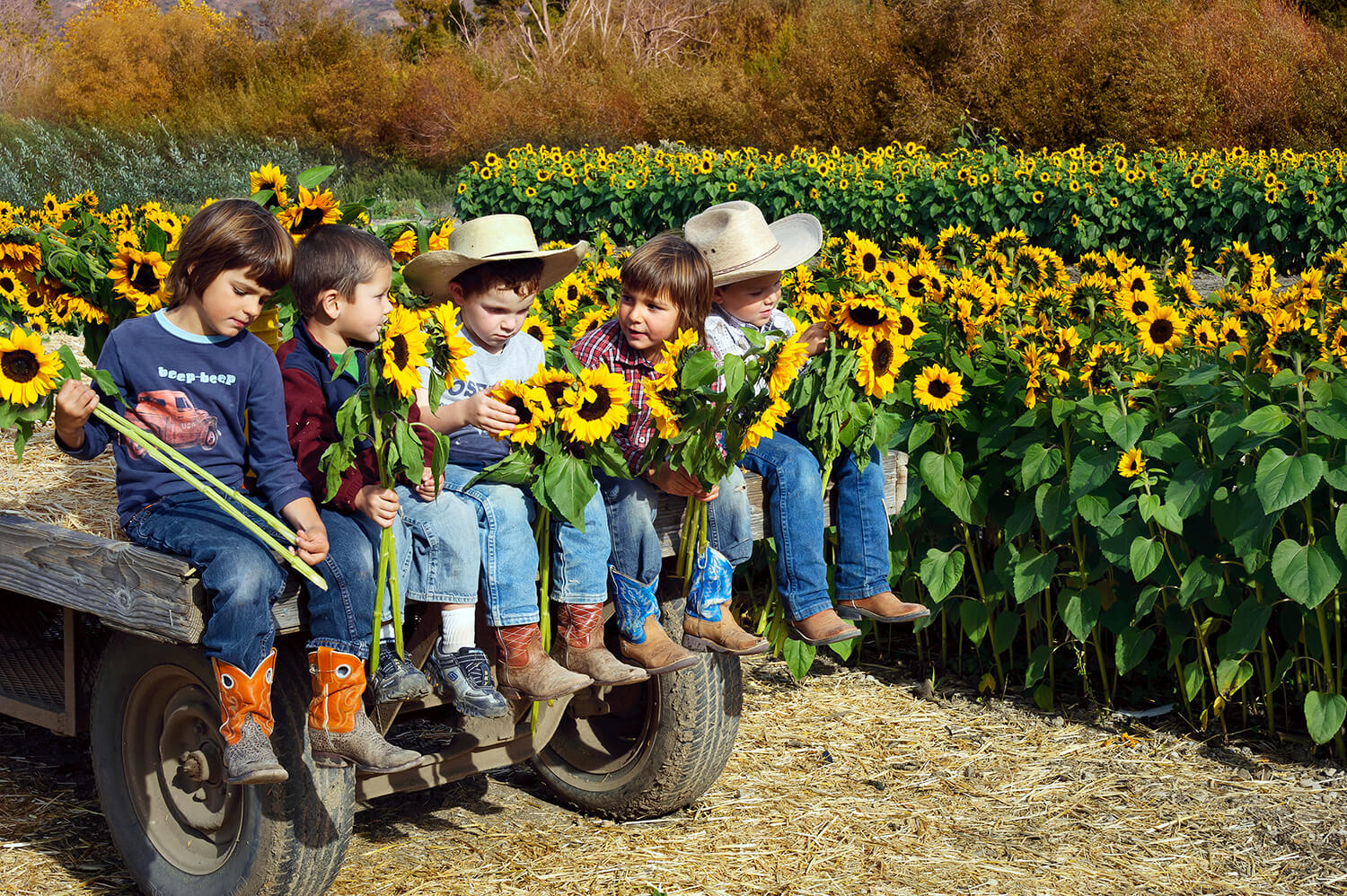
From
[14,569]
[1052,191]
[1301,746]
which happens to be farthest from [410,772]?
[1052,191]

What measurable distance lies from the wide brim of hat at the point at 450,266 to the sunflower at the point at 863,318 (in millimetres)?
648

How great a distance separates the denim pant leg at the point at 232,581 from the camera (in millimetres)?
2359

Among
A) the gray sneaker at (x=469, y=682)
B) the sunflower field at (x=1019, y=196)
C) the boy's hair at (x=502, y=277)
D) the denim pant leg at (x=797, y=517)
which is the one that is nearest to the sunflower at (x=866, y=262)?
the denim pant leg at (x=797, y=517)

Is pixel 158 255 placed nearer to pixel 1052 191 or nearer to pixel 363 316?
pixel 363 316

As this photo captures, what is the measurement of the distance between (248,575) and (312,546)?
0.46 ft

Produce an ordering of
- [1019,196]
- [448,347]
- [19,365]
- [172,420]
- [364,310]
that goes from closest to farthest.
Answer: [19,365] < [448,347] < [172,420] < [364,310] < [1019,196]

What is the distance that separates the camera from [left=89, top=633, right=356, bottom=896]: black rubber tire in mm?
2617

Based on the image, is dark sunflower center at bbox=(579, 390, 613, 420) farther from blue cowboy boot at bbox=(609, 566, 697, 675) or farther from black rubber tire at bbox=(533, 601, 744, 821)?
black rubber tire at bbox=(533, 601, 744, 821)

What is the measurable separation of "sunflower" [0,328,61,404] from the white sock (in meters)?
0.83

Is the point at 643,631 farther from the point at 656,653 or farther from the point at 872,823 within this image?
the point at 872,823

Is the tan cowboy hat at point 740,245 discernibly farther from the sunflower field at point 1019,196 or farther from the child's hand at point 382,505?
the sunflower field at point 1019,196

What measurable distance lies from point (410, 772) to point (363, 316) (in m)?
1.01

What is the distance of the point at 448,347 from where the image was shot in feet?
8.00

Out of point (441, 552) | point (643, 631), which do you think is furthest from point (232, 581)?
point (643, 631)
